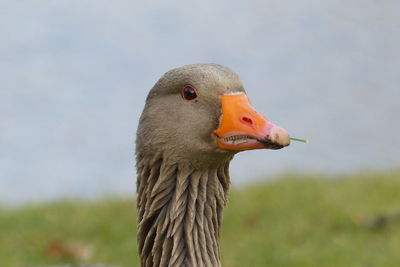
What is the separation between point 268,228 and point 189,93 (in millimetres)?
3698

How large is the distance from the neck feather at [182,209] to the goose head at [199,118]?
0.08m

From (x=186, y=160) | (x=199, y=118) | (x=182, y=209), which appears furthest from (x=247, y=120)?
(x=182, y=209)

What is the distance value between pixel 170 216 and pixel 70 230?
3.76 metres

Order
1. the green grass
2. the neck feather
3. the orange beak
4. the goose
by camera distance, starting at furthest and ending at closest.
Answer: the green grass
the neck feather
the goose
the orange beak

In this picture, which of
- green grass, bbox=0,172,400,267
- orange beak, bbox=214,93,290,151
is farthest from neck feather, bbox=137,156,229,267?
green grass, bbox=0,172,400,267

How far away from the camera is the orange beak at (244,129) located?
3523 mm

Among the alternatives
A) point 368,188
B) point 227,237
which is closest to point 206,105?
point 227,237

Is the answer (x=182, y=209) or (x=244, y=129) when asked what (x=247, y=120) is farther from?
(x=182, y=209)

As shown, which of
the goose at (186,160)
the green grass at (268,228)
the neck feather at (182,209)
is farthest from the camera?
the green grass at (268,228)

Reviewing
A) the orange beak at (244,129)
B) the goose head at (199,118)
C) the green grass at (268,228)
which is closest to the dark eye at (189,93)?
the goose head at (199,118)

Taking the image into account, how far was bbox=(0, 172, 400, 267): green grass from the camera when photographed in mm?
6824

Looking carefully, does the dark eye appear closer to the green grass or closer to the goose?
the goose

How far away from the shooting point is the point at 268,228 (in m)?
7.38

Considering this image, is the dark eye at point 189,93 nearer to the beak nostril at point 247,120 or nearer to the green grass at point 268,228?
the beak nostril at point 247,120
